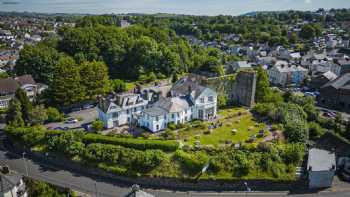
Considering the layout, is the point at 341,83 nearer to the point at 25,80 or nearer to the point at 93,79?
the point at 93,79

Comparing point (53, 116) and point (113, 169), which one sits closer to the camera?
point (113, 169)

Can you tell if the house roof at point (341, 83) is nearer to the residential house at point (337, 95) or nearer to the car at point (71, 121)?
the residential house at point (337, 95)

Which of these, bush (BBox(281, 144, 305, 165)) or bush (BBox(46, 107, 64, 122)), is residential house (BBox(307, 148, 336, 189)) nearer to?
bush (BBox(281, 144, 305, 165))

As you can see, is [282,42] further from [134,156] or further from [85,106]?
[134,156]

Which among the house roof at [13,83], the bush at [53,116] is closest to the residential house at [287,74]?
the bush at [53,116]

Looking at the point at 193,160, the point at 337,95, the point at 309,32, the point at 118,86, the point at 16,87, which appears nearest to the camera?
the point at 193,160

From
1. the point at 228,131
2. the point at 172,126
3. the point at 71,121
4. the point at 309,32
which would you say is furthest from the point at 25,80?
the point at 309,32
